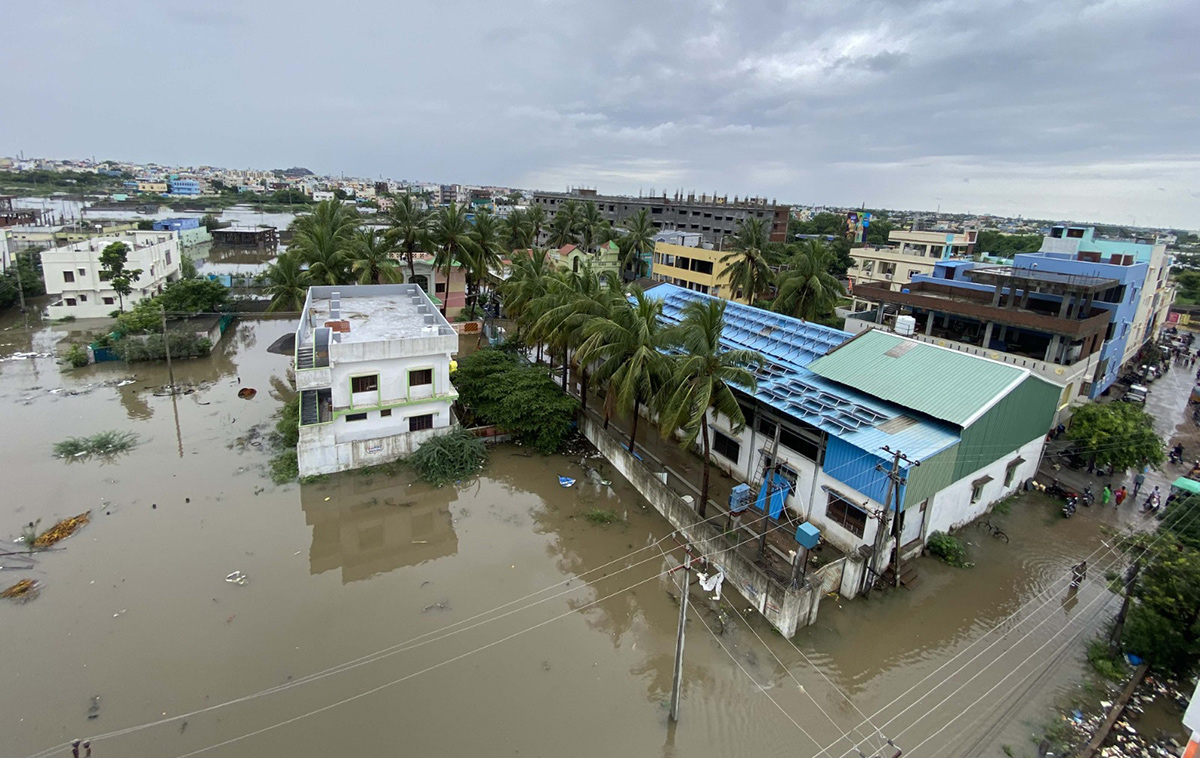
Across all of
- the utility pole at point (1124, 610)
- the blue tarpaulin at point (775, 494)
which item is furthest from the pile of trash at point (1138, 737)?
the blue tarpaulin at point (775, 494)

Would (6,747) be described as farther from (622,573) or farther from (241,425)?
(241,425)

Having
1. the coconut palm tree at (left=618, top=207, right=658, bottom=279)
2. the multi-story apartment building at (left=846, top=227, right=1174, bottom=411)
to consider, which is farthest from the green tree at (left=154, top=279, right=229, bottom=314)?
the multi-story apartment building at (left=846, top=227, right=1174, bottom=411)

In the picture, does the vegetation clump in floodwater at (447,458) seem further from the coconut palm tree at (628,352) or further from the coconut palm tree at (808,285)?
the coconut palm tree at (808,285)

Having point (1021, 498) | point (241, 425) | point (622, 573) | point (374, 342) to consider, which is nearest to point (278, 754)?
point (622, 573)

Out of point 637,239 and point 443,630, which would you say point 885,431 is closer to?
point 443,630

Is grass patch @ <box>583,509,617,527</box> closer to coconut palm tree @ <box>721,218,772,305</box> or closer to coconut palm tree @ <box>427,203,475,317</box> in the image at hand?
coconut palm tree @ <box>721,218,772,305</box>

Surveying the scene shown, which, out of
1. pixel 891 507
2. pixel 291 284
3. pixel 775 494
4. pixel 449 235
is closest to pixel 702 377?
pixel 775 494
